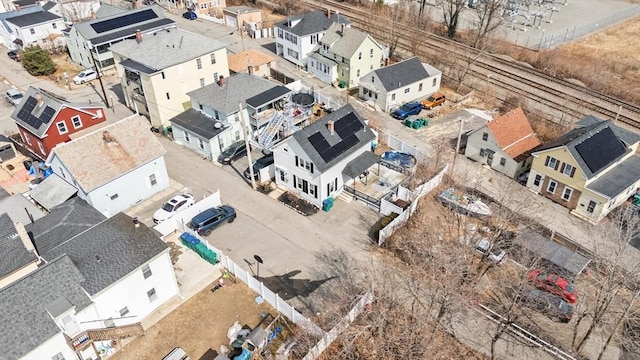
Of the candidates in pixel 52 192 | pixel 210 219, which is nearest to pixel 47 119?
pixel 52 192

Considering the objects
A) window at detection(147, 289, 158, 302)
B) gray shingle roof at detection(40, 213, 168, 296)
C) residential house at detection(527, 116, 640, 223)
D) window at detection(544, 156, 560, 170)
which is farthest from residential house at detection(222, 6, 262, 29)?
window at detection(147, 289, 158, 302)

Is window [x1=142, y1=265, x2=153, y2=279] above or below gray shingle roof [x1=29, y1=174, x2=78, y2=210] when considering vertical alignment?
above

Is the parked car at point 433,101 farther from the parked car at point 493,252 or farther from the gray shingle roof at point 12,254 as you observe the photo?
the gray shingle roof at point 12,254

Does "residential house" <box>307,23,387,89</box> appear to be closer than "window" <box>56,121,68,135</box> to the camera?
No

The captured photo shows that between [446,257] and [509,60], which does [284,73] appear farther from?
[446,257]

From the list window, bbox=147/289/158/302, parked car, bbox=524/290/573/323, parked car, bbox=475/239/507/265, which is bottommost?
parked car, bbox=524/290/573/323

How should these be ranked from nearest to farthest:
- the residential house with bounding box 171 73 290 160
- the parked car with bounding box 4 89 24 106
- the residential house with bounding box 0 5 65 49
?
the residential house with bounding box 171 73 290 160
the parked car with bounding box 4 89 24 106
the residential house with bounding box 0 5 65 49

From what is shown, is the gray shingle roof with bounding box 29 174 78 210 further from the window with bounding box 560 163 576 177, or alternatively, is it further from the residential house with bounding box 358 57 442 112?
the window with bounding box 560 163 576 177

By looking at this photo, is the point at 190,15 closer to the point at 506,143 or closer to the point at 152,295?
the point at 506,143
